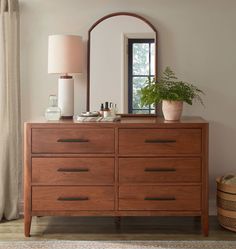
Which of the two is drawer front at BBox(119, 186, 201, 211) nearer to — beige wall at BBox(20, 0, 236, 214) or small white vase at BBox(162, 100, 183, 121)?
small white vase at BBox(162, 100, 183, 121)

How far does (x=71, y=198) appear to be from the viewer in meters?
3.43

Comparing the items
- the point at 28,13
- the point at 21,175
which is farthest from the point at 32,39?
the point at 21,175

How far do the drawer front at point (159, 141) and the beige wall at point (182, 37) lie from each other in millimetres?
608

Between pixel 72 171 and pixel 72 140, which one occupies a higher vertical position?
pixel 72 140

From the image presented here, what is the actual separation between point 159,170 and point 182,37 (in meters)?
1.20

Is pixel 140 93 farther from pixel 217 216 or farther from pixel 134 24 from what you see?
pixel 217 216

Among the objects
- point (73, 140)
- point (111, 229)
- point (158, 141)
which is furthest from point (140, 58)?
point (111, 229)

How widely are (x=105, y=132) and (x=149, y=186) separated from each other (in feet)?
1.66

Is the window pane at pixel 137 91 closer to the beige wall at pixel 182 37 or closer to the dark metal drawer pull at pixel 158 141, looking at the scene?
the beige wall at pixel 182 37

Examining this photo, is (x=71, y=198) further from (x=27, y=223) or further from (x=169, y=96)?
(x=169, y=96)

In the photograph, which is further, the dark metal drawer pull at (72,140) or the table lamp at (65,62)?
the table lamp at (65,62)

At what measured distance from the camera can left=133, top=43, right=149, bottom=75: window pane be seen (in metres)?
3.89

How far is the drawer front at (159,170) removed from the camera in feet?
11.2

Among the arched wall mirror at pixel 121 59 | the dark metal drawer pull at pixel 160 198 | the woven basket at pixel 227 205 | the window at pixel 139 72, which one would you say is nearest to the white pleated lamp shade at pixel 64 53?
the arched wall mirror at pixel 121 59
